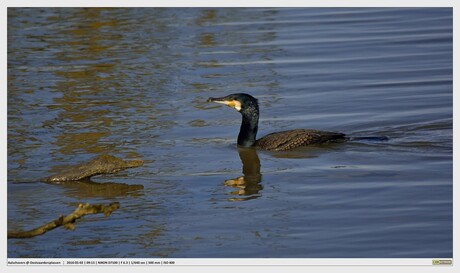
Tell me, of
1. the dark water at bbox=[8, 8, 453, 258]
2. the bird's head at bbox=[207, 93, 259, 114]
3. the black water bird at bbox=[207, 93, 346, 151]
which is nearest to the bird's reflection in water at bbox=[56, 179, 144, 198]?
the dark water at bbox=[8, 8, 453, 258]

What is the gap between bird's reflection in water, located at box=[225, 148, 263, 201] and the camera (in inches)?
385

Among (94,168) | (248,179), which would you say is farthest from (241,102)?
(94,168)

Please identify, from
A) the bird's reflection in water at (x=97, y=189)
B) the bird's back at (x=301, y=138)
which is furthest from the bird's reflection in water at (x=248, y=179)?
the bird's reflection in water at (x=97, y=189)

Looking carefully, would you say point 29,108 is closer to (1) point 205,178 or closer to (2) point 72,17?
(1) point 205,178

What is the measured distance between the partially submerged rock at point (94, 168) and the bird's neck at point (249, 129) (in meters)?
2.03

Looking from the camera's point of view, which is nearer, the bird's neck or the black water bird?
the black water bird

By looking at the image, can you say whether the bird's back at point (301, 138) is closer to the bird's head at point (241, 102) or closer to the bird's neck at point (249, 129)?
the bird's neck at point (249, 129)

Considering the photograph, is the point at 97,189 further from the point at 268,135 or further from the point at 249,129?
the point at 268,135

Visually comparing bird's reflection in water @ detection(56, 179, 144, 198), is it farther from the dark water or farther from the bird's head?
the bird's head

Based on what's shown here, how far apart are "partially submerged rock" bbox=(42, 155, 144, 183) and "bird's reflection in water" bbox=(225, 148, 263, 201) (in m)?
1.03

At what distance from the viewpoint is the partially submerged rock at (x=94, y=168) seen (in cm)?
1017

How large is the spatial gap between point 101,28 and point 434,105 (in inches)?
357

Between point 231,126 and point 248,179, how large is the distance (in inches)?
105

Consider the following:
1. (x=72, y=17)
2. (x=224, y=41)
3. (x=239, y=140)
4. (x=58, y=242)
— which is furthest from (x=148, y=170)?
(x=72, y=17)
